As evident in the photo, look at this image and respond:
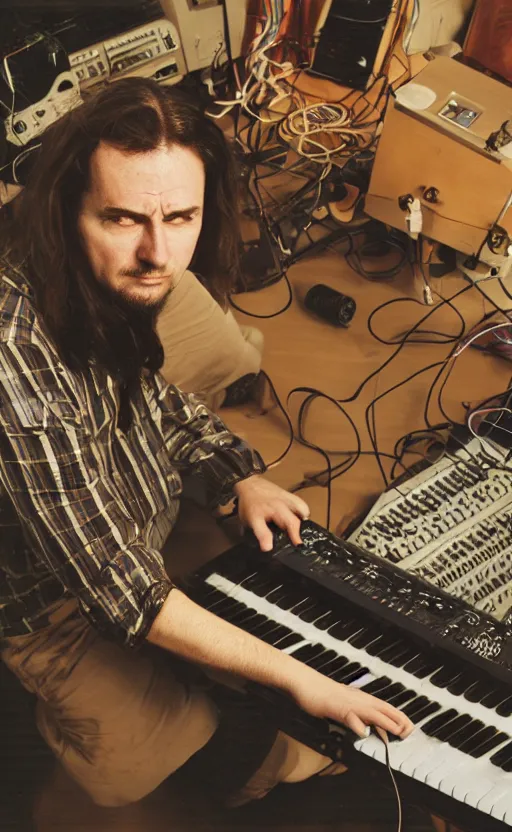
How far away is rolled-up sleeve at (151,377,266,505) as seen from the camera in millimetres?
1419

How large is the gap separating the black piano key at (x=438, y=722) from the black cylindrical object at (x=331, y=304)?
1043mm

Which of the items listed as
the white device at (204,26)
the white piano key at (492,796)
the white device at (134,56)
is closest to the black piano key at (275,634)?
the white piano key at (492,796)

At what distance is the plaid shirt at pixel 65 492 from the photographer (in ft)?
3.50

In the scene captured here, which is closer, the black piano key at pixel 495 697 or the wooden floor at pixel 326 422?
the black piano key at pixel 495 697

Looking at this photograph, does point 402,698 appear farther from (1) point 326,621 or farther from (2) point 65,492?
(2) point 65,492

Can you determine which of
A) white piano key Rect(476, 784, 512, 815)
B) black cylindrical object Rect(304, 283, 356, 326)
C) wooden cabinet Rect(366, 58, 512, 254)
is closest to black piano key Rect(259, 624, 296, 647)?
white piano key Rect(476, 784, 512, 815)

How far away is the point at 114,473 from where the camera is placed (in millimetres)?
1297

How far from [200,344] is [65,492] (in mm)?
729

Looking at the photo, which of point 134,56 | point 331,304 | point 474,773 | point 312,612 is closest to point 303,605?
point 312,612

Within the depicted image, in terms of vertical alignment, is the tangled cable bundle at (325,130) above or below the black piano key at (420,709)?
above

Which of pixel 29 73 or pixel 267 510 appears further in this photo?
pixel 29 73

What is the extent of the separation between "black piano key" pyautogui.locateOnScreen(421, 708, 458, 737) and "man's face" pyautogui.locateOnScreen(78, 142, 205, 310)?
730mm

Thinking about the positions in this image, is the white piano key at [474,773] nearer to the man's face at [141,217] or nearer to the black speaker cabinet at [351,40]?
the man's face at [141,217]

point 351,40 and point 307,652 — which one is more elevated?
point 351,40
